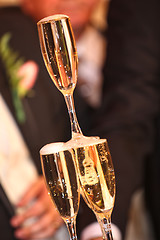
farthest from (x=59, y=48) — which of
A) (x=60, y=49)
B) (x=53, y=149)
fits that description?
(x=53, y=149)

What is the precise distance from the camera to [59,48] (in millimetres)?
416

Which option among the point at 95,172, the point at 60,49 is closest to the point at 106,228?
the point at 95,172

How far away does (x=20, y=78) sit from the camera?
3.46 feet

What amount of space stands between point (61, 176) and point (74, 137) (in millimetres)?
44

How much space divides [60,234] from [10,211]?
5.3 inches

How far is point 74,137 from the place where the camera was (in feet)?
1.42

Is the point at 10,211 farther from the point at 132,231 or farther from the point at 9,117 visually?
the point at 132,231

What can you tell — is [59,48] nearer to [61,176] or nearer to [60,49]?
[60,49]

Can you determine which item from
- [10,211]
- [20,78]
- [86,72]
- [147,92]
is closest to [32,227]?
[10,211]

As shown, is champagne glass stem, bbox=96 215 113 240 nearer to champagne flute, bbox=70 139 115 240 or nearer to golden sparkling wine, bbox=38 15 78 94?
champagne flute, bbox=70 139 115 240

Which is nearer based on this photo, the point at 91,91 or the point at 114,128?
the point at 114,128

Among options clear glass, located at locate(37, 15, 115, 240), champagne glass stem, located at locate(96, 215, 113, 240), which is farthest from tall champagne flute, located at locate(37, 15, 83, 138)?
champagne glass stem, located at locate(96, 215, 113, 240)

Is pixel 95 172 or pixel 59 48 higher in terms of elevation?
pixel 59 48

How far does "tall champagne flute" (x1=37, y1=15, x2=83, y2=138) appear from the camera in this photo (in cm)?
41
